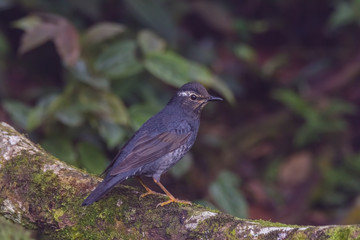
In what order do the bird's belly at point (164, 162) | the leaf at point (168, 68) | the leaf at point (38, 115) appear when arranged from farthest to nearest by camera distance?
the leaf at point (168, 68) < the leaf at point (38, 115) < the bird's belly at point (164, 162)

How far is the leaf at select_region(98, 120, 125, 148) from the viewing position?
18.8 ft

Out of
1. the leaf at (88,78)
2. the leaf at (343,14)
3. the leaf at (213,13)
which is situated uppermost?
the leaf at (343,14)

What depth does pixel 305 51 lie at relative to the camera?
958cm

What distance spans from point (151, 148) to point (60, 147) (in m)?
1.53

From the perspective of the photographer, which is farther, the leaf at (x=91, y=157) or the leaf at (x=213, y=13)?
the leaf at (x=213, y=13)

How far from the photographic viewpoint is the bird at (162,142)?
14.1 ft

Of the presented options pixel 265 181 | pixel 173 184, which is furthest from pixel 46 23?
pixel 265 181

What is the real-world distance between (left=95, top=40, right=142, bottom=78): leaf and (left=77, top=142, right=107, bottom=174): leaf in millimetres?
760

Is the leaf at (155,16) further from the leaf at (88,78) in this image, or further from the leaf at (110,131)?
the leaf at (110,131)

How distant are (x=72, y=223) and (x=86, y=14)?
4164 mm

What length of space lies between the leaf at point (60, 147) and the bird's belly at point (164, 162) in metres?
1.23

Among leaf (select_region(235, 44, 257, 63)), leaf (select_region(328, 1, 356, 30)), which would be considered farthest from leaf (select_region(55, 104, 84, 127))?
leaf (select_region(328, 1, 356, 30))

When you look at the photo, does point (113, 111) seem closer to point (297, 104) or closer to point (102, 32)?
point (102, 32)

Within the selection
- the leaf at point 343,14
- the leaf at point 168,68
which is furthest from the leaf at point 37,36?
the leaf at point 343,14
